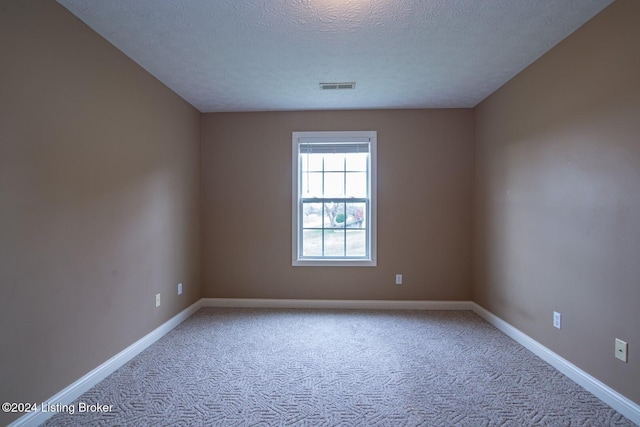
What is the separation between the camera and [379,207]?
362 centimetres

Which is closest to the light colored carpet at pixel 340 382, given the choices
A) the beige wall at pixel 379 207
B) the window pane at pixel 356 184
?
the beige wall at pixel 379 207

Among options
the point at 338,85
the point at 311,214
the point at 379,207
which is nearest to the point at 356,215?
the point at 379,207

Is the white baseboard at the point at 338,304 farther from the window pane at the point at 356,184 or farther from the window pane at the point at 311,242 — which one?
the window pane at the point at 356,184

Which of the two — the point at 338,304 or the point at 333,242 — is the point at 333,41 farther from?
the point at 338,304

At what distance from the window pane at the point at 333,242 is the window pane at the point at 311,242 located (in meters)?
0.08

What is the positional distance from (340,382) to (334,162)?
98.3 inches

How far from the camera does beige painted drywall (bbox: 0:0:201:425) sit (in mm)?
1531

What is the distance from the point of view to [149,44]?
2.22 meters

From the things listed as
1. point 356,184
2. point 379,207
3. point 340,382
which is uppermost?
point 356,184

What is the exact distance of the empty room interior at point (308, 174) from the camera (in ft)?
5.52

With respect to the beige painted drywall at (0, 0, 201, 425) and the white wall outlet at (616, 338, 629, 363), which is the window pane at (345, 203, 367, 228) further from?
the white wall outlet at (616, 338, 629, 363)

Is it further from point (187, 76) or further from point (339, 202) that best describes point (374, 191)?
point (187, 76)

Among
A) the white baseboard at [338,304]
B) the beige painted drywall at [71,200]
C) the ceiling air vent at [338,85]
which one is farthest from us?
the white baseboard at [338,304]

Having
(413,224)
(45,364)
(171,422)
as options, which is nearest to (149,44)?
(45,364)
